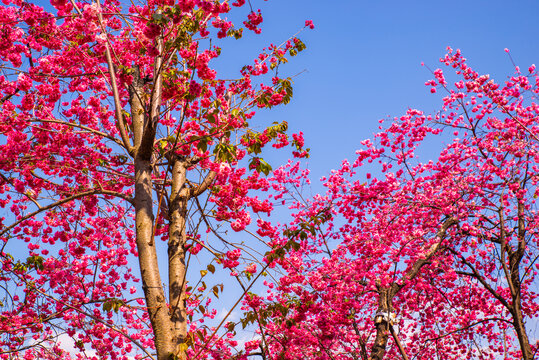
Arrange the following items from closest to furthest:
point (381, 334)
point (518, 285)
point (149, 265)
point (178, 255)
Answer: point (149, 265) → point (178, 255) → point (518, 285) → point (381, 334)

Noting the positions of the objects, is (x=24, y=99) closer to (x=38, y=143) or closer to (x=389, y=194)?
(x=38, y=143)

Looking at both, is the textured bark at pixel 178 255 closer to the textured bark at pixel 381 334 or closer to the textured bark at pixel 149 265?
the textured bark at pixel 149 265

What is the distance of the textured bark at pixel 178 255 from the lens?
4.63 metres

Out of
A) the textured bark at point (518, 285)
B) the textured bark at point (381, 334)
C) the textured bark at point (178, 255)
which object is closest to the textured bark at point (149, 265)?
the textured bark at point (178, 255)

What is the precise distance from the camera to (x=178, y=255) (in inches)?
202

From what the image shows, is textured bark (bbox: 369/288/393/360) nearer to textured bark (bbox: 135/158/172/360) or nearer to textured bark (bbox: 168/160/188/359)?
textured bark (bbox: 168/160/188/359)

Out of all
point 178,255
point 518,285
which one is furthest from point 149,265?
point 518,285

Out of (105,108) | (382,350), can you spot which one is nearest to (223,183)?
(105,108)

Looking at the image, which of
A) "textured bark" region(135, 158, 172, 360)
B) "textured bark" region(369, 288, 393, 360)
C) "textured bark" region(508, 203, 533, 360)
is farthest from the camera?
"textured bark" region(369, 288, 393, 360)

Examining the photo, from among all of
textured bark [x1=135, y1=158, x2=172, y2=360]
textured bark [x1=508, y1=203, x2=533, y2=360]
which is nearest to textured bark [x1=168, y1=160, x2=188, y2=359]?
textured bark [x1=135, y1=158, x2=172, y2=360]

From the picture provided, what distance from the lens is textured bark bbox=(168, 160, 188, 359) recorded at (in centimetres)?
463

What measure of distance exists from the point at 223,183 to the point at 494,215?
672cm

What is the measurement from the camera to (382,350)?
336 inches

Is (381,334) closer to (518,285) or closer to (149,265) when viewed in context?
(518,285)
